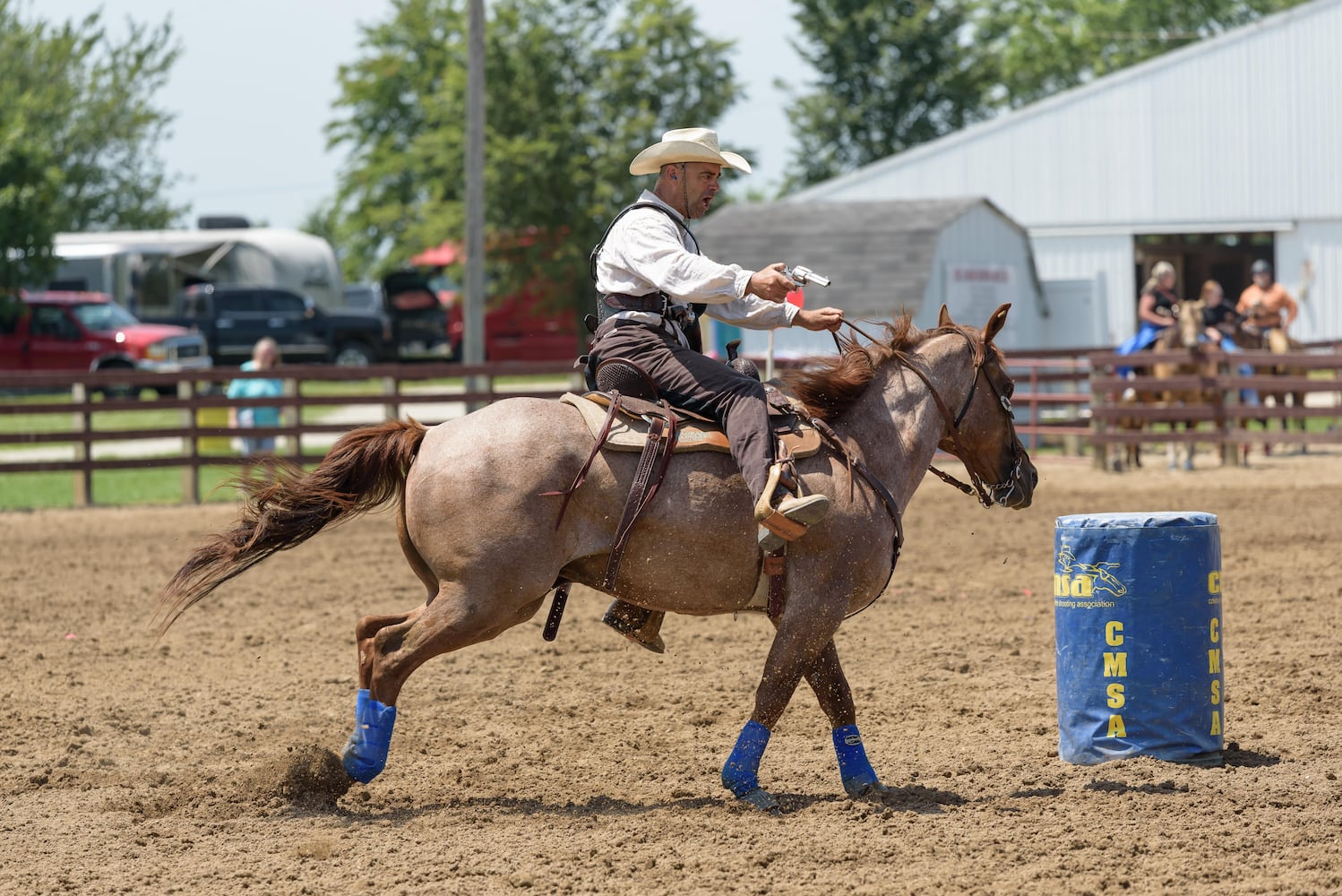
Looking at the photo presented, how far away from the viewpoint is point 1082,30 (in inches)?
2291

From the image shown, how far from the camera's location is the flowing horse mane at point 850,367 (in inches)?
224

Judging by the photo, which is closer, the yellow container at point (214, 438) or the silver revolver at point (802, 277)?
the silver revolver at point (802, 277)

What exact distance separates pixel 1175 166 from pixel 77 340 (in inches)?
863

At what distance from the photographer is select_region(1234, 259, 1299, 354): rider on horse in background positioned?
18547 mm

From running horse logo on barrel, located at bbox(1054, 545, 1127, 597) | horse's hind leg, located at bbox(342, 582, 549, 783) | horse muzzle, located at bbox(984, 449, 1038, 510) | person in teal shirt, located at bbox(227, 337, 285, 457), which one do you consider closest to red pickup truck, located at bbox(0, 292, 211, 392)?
person in teal shirt, located at bbox(227, 337, 285, 457)

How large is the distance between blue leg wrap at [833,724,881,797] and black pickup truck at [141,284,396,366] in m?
28.1

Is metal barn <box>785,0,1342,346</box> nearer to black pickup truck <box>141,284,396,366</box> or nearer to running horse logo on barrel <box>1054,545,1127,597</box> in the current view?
black pickup truck <box>141,284,396,366</box>

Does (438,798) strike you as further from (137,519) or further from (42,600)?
(137,519)

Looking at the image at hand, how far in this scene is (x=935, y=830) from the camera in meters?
4.93

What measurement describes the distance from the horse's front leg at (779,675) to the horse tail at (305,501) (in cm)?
152

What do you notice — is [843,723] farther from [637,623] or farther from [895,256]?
[895,256]

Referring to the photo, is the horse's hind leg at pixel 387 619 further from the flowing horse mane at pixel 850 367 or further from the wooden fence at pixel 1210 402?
the wooden fence at pixel 1210 402

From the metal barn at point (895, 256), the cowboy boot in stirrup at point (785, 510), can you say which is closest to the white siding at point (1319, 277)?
the metal barn at point (895, 256)

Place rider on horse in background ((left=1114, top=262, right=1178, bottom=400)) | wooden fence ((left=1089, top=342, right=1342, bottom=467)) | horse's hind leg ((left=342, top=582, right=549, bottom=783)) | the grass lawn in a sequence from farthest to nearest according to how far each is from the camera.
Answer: rider on horse in background ((left=1114, top=262, right=1178, bottom=400)) → wooden fence ((left=1089, top=342, right=1342, bottom=467)) → the grass lawn → horse's hind leg ((left=342, top=582, right=549, bottom=783))
